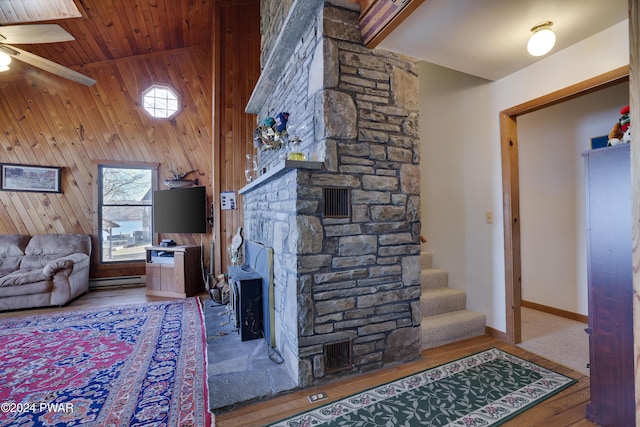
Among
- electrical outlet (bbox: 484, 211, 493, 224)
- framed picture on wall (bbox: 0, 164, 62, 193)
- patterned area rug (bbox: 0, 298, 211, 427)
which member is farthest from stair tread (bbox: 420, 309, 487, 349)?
framed picture on wall (bbox: 0, 164, 62, 193)

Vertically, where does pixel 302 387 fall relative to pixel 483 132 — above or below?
below

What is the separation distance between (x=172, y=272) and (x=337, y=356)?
3304 mm

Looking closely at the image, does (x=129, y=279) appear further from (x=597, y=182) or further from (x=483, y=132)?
(x=597, y=182)

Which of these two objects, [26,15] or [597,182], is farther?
[26,15]

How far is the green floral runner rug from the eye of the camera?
1.62 metres

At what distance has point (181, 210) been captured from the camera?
4633mm

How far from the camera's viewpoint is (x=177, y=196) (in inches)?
183

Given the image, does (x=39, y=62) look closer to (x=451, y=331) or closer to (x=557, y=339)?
(x=451, y=331)

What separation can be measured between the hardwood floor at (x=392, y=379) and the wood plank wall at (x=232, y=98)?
3.03 m

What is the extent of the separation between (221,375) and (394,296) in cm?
138

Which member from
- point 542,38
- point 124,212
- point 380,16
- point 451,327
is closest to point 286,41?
point 380,16

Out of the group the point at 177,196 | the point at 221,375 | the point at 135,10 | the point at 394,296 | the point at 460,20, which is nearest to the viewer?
the point at 460,20

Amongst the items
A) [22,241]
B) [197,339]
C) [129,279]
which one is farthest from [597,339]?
[22,241]

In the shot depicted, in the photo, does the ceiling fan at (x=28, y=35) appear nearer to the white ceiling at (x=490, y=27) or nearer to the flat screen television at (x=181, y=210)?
the flat screen television at (x=181, y=210)
